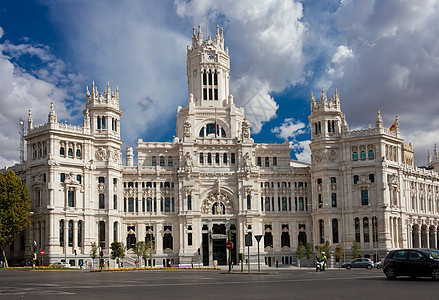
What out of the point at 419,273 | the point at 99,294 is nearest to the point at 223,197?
the point at 419,273

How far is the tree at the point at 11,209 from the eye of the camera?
9475cm

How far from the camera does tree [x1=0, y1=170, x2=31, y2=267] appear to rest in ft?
311

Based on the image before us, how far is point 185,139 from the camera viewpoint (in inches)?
4528

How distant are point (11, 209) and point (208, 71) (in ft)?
169

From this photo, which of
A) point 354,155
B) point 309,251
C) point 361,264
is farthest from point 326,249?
point 354,155

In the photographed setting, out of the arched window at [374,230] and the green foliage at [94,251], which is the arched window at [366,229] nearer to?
the arched window at [374,230]

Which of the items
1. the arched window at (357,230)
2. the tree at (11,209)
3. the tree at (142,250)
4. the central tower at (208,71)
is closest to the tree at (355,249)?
the arched window at (357,230)

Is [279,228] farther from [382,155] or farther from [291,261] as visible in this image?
[382,155]

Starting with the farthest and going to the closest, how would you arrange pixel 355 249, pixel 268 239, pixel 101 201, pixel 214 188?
pixel 268 239, pixel 214 188, pixel 101 201, pixel 355 249

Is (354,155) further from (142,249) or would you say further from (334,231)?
(142,249)

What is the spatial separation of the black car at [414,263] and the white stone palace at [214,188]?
220 feet

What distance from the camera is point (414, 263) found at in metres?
41.5

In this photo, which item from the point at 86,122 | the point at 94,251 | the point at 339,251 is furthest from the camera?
the point at 86,122

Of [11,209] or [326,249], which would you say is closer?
[11,209]
